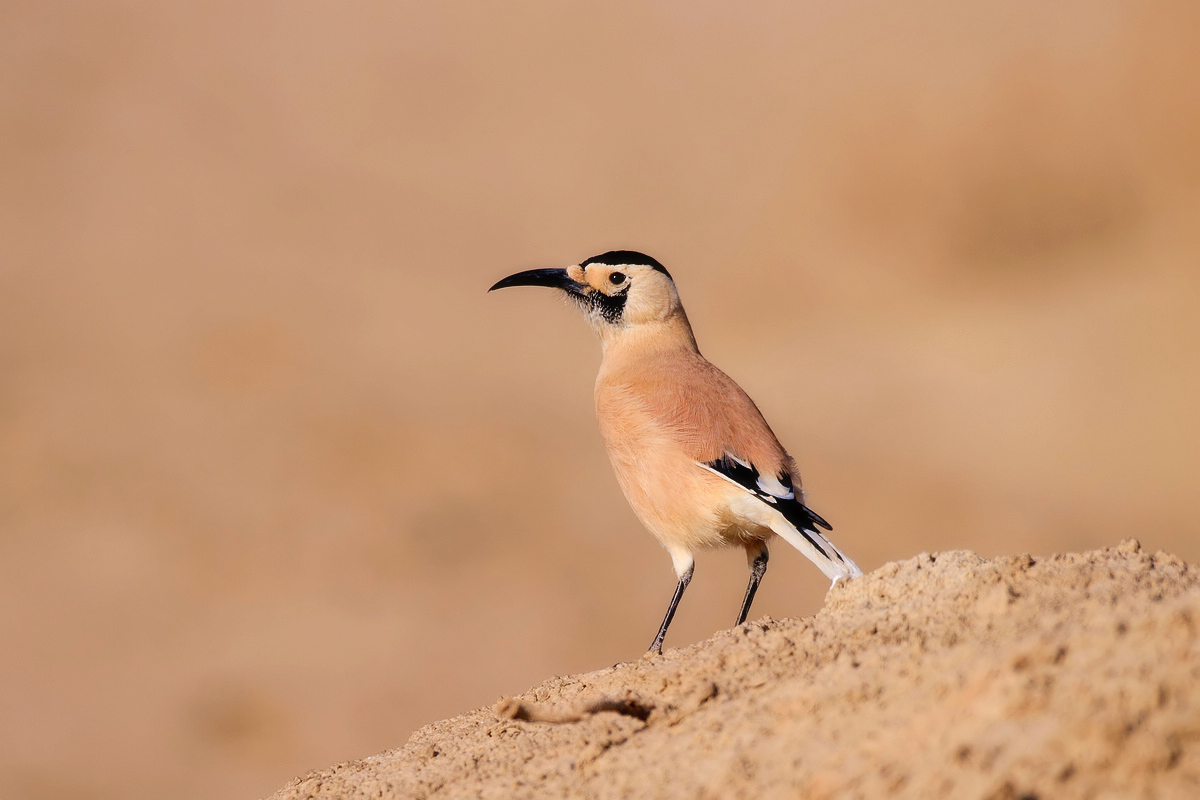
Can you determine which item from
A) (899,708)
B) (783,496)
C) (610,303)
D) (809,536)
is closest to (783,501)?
(783,496)

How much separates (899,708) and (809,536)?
2328mm

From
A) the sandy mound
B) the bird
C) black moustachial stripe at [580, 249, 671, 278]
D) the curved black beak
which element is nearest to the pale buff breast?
the bird

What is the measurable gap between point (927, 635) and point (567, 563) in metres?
12.6

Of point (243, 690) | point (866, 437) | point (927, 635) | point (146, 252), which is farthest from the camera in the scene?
point (146, 252)

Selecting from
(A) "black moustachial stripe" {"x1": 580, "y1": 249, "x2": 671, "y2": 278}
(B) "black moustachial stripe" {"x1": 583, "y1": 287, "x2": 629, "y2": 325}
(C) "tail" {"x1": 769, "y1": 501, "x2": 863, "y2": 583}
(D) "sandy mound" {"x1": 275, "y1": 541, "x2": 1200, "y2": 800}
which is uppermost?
(A) "black moustachial stripe" {"x1": 580, "y1": 249, "x2": 671, "y2": 278}

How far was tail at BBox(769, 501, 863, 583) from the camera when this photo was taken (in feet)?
15.9

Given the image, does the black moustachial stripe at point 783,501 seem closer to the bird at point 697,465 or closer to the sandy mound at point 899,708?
the bird at point 697,465

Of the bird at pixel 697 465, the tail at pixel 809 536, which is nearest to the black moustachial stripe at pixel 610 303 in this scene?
the bird at pixel 697 465

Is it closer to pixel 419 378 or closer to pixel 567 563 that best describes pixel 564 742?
pixel 567 563

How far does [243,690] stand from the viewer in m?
13.1

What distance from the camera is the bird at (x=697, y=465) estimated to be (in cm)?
517

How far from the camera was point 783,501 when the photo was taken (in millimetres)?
5125

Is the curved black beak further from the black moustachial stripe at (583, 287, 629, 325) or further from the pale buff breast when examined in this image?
the pale buff breast

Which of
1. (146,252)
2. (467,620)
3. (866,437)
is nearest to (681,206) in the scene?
(866,437)
